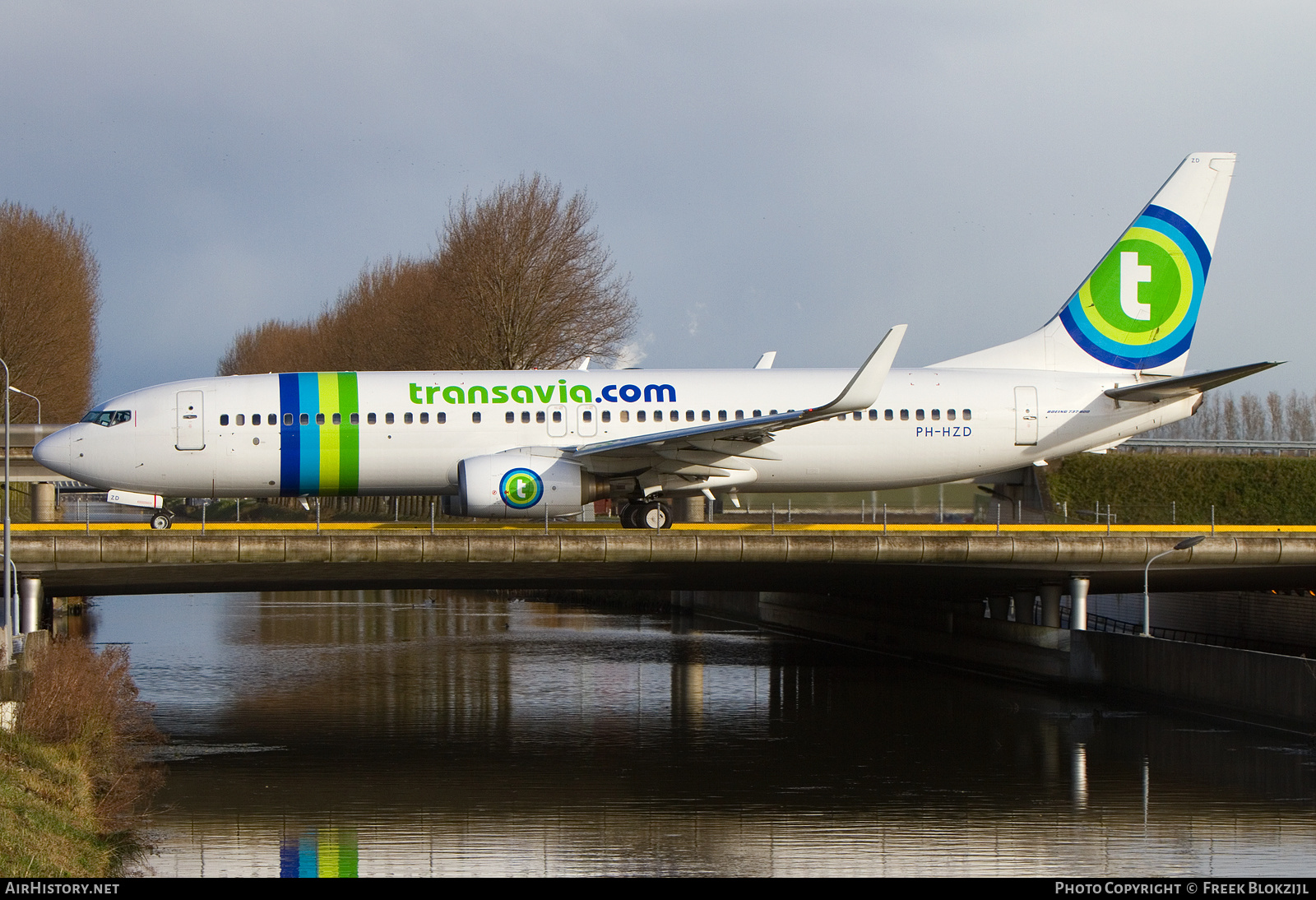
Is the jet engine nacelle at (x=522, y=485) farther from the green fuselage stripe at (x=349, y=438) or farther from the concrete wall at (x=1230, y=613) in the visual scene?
the concrete wall at (x=1230, y=613)

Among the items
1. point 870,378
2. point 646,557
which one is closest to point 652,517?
point 646,557

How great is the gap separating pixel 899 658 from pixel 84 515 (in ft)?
115

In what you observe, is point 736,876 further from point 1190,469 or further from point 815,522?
point 1190,469

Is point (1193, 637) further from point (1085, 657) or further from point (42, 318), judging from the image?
point (42, 318)

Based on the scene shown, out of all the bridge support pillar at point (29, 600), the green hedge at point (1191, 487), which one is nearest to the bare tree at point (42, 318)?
the bridge support pillar at point (29, 600)

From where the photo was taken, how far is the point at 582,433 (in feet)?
132

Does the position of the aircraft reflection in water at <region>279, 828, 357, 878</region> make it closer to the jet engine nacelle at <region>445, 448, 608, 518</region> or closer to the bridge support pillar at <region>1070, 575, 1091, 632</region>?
the jet engine nacelle at <region>445, 448, 608, 518</region>

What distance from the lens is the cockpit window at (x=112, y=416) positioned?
4022cm

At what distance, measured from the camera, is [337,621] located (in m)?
83.2

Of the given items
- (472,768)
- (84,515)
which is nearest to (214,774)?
(472,768)

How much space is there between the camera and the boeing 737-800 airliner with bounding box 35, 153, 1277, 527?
3934cm

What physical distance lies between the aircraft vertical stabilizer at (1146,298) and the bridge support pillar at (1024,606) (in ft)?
36.8

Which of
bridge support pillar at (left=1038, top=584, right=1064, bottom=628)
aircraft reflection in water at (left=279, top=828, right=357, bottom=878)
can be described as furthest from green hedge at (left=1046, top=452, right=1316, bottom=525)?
aircraft reflection in water at (left=279, top=828, right=357, bottom=878)
